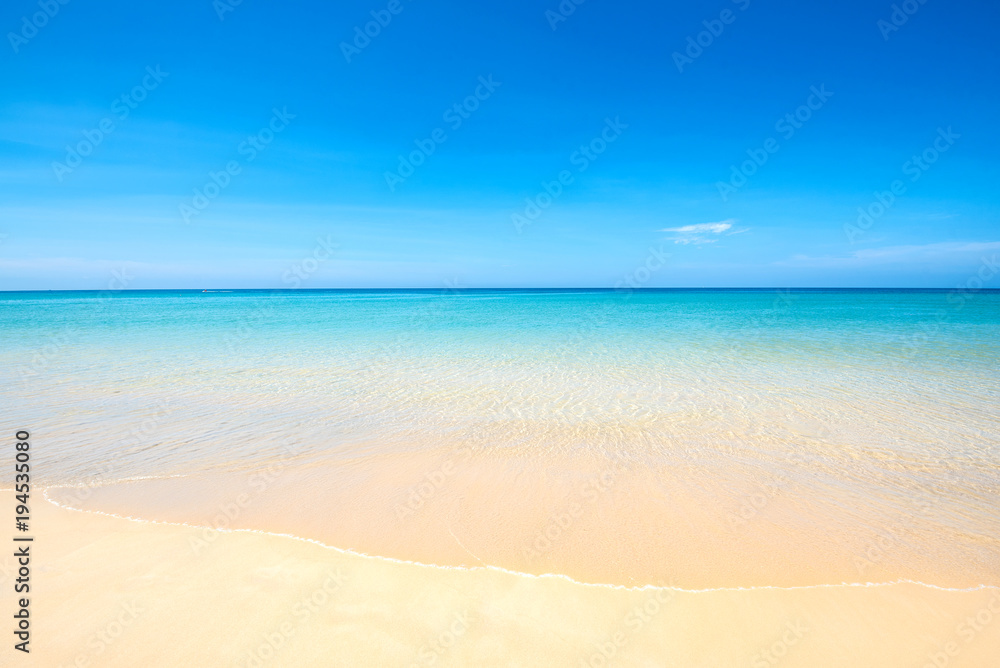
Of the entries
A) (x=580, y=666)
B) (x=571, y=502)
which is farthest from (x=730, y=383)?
(x=580, y=666)

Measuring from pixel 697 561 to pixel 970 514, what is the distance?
132 inches

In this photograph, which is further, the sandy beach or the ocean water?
the ocean water

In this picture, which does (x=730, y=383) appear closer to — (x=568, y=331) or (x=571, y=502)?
(x=571, y=502)

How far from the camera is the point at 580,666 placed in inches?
113

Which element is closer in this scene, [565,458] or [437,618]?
[437,618]

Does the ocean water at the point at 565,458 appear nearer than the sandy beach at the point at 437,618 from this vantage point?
No

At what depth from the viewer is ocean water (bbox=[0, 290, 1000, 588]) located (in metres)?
4.15

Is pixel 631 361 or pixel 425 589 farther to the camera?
pixel 631 361

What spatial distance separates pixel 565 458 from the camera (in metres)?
6.30

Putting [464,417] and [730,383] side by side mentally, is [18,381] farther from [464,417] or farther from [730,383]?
[730,383]

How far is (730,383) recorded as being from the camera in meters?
10.5

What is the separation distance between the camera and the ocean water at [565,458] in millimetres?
4152

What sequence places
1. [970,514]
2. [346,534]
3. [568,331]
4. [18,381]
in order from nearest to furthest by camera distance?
[346,534]
[970,514]
[18,381]
[568,331]

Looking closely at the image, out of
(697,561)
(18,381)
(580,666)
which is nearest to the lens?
(580,666)
